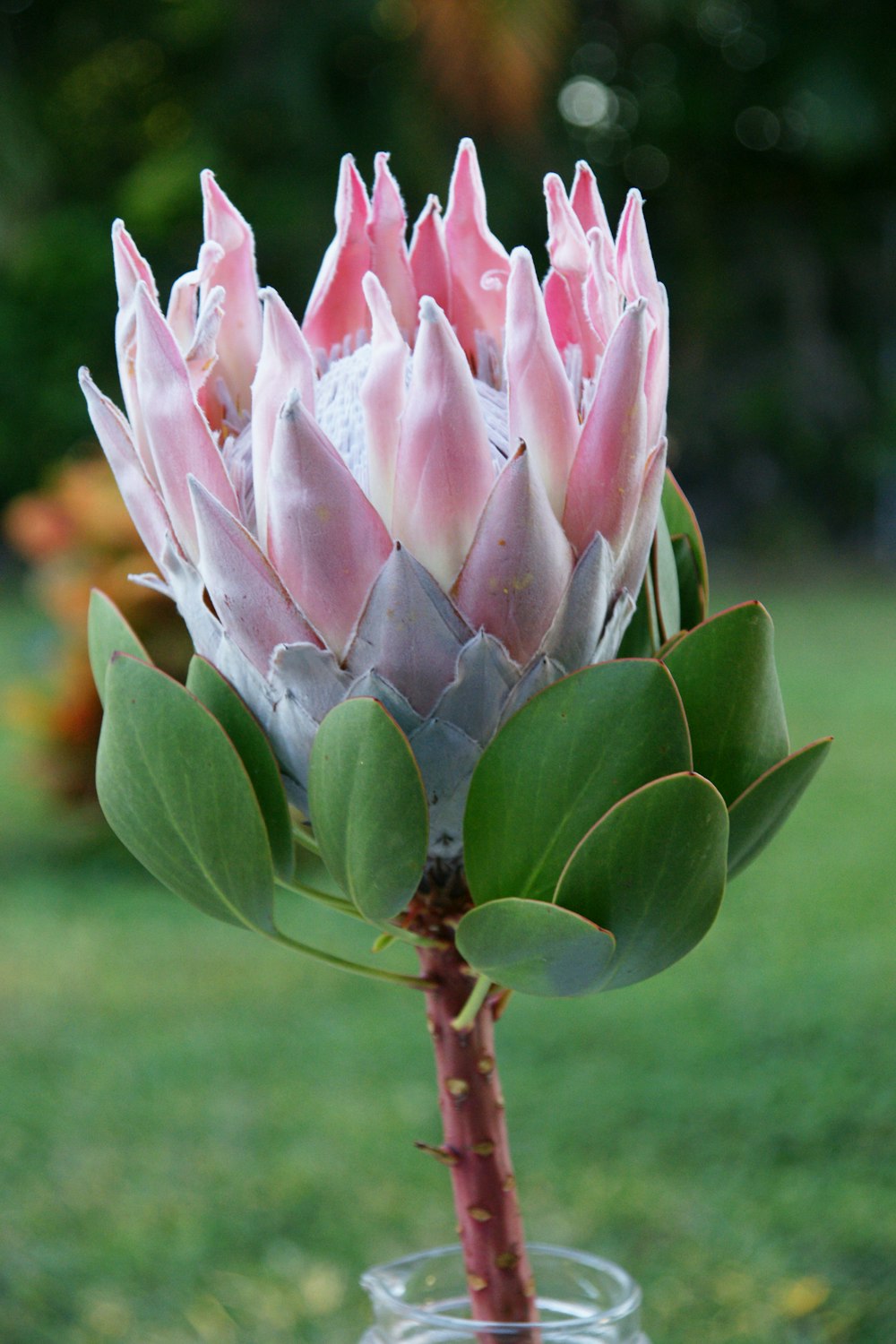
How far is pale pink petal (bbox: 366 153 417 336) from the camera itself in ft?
1.66

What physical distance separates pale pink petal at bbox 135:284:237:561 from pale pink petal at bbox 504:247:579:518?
0.32 feet

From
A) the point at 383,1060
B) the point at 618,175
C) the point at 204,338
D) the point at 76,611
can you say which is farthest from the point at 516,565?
the point at 618,175

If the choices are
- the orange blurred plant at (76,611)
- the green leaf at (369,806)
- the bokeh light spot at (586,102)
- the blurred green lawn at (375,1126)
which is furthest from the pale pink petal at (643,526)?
the bokeh light spot at (586,102)

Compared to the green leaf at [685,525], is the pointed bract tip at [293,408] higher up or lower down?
lower down

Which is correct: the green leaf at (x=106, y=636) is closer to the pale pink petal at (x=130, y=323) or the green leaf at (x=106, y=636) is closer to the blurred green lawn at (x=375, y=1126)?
the pale pink petal at (x=130, y=323)

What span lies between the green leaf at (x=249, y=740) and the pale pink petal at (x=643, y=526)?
133 mm

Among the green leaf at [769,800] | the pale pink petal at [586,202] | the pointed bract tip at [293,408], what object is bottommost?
the green leaf at [769,800]

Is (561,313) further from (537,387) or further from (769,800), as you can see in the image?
(769,800)

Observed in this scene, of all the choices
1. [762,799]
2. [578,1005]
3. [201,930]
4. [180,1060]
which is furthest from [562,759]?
[201,930]

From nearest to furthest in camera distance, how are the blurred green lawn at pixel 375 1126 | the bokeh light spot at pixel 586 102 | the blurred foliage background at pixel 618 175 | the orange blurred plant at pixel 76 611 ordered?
1. the blurred green lawn at pixel 375 1126
2. the orange blurred plant at pixel 76 611
3. the blurred foliage background at pixel 618 175
4. the bokeh light spot at pixel 586 102

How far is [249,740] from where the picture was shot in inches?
17.2

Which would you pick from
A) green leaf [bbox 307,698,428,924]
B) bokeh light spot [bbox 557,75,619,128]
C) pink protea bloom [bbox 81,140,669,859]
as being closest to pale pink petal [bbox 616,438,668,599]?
pink protea bloom [bbox 81,140,669,859]

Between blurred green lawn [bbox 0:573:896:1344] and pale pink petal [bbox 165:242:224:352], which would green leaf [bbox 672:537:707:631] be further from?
blurred green lawn [bbox 0:573:896:1344]

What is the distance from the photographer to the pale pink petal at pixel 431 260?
20.1 inches
